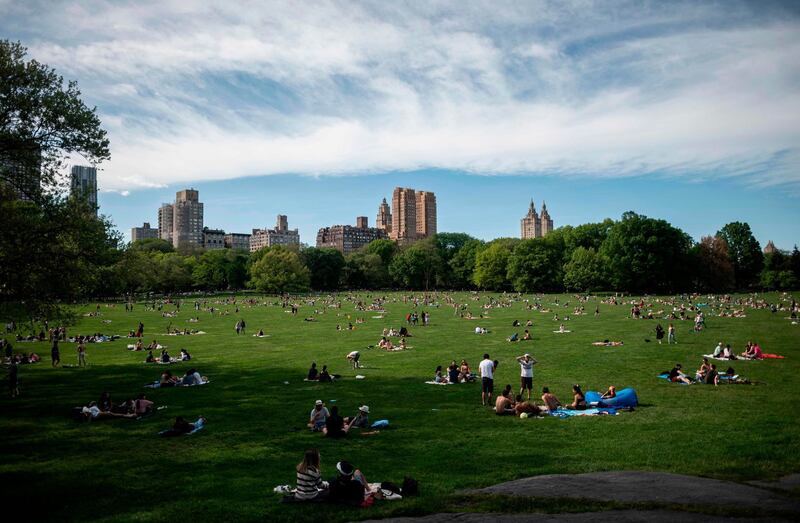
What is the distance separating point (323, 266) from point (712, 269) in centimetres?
9273

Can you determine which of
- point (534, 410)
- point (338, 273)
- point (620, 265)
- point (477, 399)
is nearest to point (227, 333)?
point (477, 399)

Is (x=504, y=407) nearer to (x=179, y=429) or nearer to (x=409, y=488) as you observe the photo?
(x=409, y=488)

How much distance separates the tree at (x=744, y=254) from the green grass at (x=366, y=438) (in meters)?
98.6

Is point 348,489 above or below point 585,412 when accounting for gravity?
above

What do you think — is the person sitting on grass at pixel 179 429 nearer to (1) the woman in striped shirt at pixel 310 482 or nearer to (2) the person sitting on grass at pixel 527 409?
(1) the woman in striped shirt at pixel 310 482

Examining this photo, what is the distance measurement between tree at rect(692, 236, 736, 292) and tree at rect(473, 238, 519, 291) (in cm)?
3824

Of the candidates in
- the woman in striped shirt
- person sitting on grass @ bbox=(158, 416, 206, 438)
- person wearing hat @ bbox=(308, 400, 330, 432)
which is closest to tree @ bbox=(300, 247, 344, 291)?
person sitting on grass @ bbox=(158, 416, 206, 438)

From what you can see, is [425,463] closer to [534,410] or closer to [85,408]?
[534,410]

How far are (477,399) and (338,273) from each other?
128m

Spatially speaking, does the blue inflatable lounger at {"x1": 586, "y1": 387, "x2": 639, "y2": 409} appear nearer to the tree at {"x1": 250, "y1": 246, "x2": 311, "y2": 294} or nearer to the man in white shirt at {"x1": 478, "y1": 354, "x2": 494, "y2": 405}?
the man in white shirt at {"x1": 478, "y1": 354, "x2": 494, "y2": 405}

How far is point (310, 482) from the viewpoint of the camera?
1020 centimetres

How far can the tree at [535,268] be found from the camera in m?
109

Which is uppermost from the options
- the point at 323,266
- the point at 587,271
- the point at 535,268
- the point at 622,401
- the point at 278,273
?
the point at 323,266

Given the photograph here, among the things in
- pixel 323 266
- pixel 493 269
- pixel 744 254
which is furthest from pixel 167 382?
pixel 744 254
